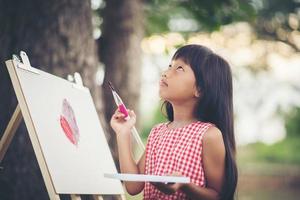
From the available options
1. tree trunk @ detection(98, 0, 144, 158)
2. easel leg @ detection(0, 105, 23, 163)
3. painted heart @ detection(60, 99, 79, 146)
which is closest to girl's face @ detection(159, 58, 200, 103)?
painted heart @ detection(60, 99, 79, 146)

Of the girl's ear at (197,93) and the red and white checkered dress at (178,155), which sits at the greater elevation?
the girl's ear at (197,93)

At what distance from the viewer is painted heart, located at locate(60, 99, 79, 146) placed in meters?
2.43

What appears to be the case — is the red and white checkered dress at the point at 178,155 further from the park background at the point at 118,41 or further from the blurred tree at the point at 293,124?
the blurred tree at the point at 293,124

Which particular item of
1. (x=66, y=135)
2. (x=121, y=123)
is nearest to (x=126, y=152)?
(x=121, y=123)

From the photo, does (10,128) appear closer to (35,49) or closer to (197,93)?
(197,93)

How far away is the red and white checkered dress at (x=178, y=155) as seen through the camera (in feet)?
7.22

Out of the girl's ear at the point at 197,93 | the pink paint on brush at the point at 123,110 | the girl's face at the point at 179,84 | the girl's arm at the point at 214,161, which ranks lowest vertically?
the girl's arm at the point at 214,161

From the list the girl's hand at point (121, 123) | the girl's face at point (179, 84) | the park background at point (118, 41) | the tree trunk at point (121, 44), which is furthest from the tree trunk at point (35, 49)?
the tree trunk at point (121, 44)

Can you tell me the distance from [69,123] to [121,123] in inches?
9.2

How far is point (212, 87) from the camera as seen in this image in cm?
228

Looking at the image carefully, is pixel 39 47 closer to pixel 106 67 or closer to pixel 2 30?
pixel 2 30

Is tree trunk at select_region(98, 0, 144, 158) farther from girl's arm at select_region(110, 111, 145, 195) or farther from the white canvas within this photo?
girl's arm at select_region(110, 111, 145, 195)

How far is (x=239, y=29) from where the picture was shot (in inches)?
351

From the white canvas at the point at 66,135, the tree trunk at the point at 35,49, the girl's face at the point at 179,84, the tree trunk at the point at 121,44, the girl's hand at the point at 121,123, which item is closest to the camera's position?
the white canvas at the point at 66,135
